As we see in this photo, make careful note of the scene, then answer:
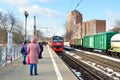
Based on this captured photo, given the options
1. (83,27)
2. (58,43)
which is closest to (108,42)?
(58,43)

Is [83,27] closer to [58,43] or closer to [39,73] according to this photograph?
[58,43]

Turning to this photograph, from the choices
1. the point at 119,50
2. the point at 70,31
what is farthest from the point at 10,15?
the point at 70,31

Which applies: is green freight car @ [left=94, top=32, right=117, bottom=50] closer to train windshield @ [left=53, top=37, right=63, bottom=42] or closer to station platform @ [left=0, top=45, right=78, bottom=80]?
train windshield @ [left=53, top=37, right=63, bottom=42]

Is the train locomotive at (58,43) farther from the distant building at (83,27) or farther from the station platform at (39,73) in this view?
the distant building at (83,27)

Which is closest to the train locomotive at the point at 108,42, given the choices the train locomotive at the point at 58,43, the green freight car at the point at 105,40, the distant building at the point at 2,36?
the green freight car at the point at 105,40

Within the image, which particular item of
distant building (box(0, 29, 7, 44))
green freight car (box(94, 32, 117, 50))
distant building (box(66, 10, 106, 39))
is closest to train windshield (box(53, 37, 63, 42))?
distant building (box(0, 29, 7, 44))

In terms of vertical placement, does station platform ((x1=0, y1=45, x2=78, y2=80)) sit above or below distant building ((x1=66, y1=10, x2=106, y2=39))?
below

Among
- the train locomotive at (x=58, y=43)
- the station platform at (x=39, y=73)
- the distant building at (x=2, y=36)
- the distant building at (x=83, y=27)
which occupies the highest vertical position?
the distant building at (x=83, y=27)

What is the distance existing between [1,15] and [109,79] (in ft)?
177

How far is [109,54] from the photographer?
4278 cm

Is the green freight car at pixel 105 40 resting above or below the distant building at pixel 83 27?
below

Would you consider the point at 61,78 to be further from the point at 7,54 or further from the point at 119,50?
the point at 119,50

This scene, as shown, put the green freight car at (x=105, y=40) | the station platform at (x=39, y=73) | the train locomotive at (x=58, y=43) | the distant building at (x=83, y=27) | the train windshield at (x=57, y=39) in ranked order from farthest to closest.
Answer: the distant building at (x=83, y=27) < the train windshield at (x=57, y=39) < the train locomotive at (x=58, y=43) < the green freight car at (x=105, y=40) < the station platform at (x=39, y=73)

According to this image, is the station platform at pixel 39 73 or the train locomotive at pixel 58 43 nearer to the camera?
the station platform at pixel 39 73
